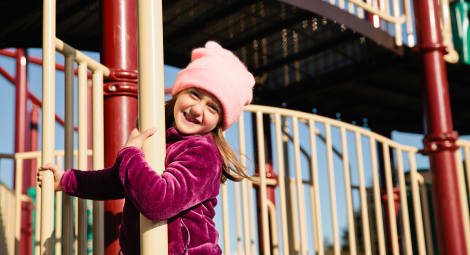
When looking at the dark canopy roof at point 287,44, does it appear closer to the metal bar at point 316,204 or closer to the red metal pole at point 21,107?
the metal bar at point 316,204

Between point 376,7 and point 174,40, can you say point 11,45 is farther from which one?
point 376,7

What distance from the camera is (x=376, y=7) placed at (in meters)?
4.81

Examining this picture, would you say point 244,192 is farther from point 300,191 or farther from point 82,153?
point 82,153

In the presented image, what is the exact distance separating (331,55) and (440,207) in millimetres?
1710

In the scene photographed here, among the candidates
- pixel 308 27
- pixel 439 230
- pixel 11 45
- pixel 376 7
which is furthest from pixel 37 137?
pixel 439 230

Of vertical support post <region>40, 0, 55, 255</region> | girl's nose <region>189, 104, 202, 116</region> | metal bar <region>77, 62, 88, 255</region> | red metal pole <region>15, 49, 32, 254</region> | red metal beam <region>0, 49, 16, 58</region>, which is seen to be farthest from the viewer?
red metal beam <region>0, 49, 16, 58</region>

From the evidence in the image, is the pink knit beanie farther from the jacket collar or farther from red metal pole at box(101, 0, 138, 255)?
red metal pole at box(101, 0, 138, 255)

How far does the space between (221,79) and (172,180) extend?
47cm

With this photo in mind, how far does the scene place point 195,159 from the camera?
1728 mm

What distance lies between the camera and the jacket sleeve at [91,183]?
186 centimetres

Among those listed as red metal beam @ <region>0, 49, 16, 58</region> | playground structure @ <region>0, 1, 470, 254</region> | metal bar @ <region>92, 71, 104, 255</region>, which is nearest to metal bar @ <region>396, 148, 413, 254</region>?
playground structure @ <region>0, 1, 470, 254</region>

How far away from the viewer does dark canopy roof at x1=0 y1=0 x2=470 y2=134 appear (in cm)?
Result: 462

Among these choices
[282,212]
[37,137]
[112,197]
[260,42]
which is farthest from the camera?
[37,137]

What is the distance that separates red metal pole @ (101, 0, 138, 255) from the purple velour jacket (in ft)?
1.62
